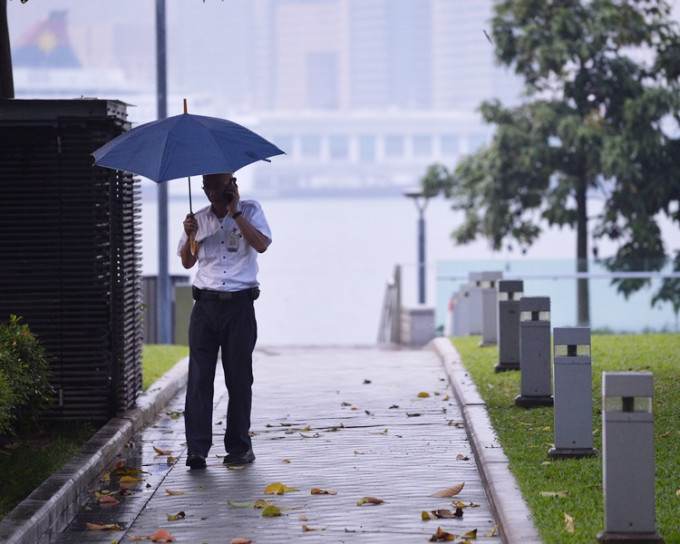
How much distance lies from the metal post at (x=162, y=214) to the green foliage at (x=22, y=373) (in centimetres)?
1137

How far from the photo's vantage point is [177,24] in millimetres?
198375

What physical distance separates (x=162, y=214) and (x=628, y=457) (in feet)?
49.8

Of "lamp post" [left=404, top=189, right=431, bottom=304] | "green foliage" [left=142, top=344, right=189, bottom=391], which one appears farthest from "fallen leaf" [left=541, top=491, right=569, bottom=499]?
"lamp post" [left=404, top=189, right=431, bottom=304]

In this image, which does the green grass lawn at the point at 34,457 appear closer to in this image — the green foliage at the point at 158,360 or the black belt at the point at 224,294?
the black belt at the point at 224,294

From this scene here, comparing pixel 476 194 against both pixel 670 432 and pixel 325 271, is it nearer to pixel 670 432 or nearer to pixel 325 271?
pixel 670 432

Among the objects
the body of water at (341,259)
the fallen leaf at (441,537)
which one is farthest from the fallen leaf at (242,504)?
the body of water at (341,259)

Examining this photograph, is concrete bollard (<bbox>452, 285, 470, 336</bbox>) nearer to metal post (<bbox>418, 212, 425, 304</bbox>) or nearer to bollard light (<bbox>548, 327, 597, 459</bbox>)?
metal post (<bbox>418, 212, 425, 304</bbox>)

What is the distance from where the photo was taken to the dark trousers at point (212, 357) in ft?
27.5

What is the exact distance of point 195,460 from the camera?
8445mm

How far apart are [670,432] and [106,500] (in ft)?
12.6

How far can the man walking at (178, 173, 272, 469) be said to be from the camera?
8.32 metres

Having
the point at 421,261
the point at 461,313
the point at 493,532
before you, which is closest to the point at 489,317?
the point at 461,313

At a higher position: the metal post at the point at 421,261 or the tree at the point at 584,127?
the tree at the point at 584,127

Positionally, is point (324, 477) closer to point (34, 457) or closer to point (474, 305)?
point (34, 457)
